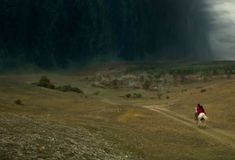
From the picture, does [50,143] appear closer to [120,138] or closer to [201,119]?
[120,138]

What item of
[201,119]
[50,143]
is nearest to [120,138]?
[50,143]

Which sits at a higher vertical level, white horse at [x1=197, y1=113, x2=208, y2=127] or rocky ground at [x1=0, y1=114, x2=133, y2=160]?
rocky ground at [x1=0, y1=114, x2=133, y2=160]

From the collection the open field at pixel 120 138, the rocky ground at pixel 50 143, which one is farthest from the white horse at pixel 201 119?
the rocky ground at pixel 50 143

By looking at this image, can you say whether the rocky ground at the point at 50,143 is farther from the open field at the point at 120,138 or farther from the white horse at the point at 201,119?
the white horse at the point at 201,119

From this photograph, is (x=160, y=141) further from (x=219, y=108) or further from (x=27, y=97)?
(x=27, y=97)

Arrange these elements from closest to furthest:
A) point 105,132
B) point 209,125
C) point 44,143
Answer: point 44,143 → point 105,132 → point 209,125

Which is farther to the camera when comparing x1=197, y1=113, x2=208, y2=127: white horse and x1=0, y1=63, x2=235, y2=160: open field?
x1=197, y1=113, x2=208, y2=127: white horse

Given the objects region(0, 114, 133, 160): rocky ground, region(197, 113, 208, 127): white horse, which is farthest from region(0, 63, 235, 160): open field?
region(197, 113, 208, 127): white horse

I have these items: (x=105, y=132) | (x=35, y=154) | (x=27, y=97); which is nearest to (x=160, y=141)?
(x=105, y=132)

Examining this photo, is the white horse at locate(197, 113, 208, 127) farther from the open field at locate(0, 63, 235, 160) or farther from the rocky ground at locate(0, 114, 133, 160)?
the rocky ground at locate(0, 114, 133, 160)

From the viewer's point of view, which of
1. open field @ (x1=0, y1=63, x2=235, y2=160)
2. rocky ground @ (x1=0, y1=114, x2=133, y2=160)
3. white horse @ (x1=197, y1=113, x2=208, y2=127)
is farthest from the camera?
white horse @ (x1=197, y1=113, x2=208, y2=127)

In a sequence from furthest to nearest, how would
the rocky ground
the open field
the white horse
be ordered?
the white horse < the open field < the rocky ground
